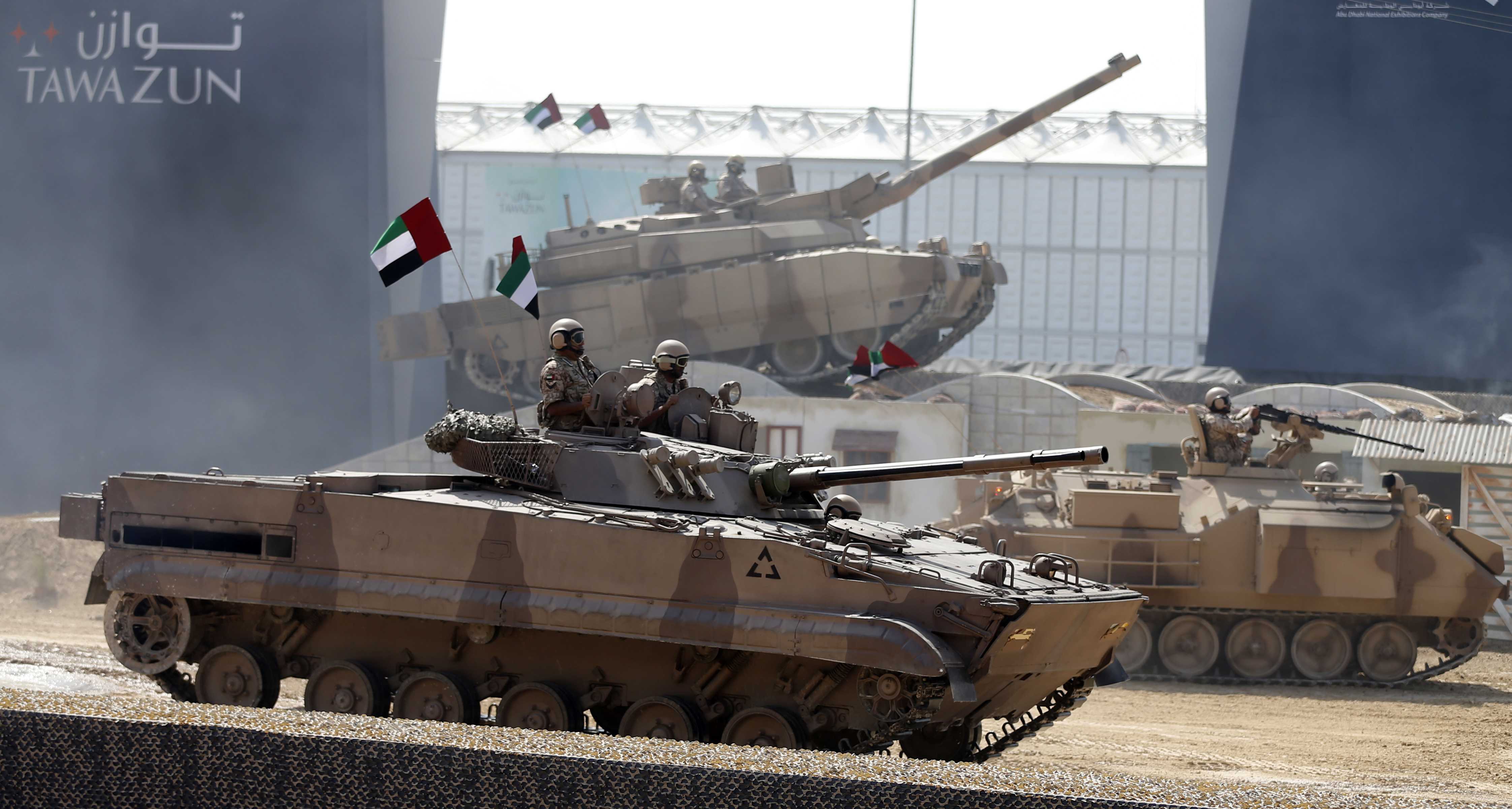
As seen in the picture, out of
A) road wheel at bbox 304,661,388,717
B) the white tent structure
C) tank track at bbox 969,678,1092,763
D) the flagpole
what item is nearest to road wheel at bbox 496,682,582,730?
road wheel at bbox 304,661,388,717

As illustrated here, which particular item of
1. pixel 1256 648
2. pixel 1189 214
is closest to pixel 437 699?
pixel 1256 648

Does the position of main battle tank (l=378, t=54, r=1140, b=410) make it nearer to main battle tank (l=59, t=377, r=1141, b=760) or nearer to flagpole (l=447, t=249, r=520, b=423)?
flagpole (l=447, t=249, r=520, b=423)

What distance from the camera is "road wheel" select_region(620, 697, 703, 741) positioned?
982 centimetres

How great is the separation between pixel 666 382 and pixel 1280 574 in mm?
9034

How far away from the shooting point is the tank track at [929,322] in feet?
96.3

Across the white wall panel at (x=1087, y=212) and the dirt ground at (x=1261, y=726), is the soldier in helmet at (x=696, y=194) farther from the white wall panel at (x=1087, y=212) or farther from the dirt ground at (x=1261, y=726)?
the dirt ground at (x=1261, y=726)

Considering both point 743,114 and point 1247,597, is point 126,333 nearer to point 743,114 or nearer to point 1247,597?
point 743,114

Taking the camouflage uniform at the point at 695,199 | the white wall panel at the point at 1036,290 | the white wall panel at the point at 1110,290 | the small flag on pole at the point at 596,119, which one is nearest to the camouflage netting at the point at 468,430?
the camouflage uniform at the point at 695,199

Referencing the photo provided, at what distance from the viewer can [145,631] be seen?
11375 mm

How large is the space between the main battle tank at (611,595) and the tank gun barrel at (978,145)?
16913mm

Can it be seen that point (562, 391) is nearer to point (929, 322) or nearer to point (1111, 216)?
point (929, 322)

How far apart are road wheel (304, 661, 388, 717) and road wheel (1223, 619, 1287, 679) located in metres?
11.0

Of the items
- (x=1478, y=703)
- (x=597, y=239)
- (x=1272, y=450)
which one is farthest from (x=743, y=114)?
(x=1478, y=703)

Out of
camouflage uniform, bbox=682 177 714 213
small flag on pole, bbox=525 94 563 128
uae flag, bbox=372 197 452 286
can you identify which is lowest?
uae flag, bbox=372 197 452 286
